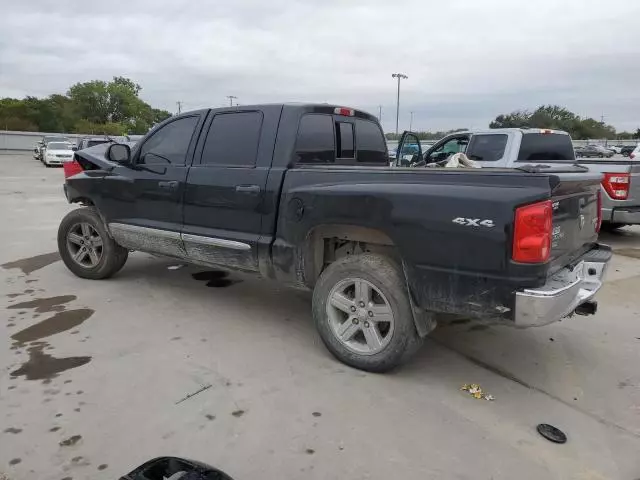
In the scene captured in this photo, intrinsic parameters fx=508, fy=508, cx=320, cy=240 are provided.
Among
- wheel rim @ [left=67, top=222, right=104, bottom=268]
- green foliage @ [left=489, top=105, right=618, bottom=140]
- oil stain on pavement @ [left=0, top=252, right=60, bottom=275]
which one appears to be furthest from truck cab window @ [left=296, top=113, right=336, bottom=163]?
green foliage @ [left=489, top=105, right=618, bottom=140]

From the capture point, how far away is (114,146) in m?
5.28

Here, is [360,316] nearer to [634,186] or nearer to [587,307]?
[587,307]

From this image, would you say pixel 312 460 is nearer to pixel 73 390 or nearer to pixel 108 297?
pixel 73 390

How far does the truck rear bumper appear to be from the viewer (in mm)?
2927

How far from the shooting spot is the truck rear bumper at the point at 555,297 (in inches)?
115

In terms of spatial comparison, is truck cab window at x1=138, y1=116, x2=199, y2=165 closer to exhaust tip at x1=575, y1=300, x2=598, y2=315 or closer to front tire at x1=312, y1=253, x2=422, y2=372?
Answer: front tire at x1=312, y1=253, x2=422, y2=372

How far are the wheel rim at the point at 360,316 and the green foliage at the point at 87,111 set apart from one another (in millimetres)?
69155

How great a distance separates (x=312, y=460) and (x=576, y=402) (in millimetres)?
1851

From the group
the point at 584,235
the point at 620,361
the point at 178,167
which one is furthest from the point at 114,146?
the point at 620,361

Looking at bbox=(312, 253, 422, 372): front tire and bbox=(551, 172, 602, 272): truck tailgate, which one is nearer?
bbox=(551, 172, 602, 272): truck tailgate

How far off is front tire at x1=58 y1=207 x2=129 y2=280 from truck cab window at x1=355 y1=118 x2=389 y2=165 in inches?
114

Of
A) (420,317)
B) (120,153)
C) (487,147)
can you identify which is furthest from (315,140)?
(487,147)

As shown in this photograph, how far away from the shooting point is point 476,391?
3.45m

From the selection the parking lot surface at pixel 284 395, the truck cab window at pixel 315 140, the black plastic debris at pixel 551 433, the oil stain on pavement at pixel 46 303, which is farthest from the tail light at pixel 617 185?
the oil stain on pavement at pixel 46 303
